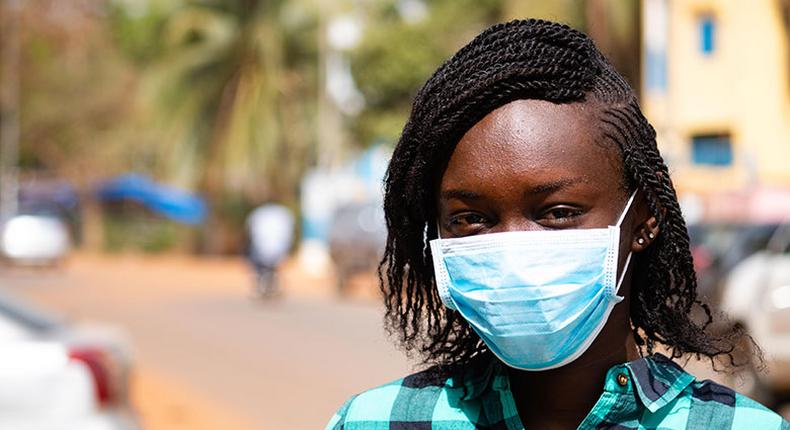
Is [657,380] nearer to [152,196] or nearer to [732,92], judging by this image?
[732,92]

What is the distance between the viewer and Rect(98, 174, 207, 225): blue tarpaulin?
43219mm

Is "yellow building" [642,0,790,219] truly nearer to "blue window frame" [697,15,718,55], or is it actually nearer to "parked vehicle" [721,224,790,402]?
"blue window frame" [697,15,718,55]

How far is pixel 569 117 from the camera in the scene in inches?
67.9

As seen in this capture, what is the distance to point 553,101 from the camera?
172cm

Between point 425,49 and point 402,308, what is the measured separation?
94.9ft

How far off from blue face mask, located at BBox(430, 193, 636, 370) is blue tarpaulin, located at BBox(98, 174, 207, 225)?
136 feet

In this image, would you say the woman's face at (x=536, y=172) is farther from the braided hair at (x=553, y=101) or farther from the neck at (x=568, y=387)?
the neck at (x=568, y=387)

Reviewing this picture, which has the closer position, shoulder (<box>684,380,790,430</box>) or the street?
shoulder (<box>684,380,790,430</box>)

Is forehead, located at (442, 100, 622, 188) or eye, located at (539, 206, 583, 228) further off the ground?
forehead, located at (442, 100, 622, 188)

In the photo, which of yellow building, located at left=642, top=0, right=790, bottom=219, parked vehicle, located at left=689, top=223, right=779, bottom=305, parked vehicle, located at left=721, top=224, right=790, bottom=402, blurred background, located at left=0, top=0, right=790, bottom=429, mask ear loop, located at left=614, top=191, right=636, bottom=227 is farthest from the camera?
yellow building, located at left=642, top=0, right=790, bottom=219

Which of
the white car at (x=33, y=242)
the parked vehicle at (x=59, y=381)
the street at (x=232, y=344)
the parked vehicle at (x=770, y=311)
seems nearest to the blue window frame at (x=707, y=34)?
the street at (x=232, y=344)

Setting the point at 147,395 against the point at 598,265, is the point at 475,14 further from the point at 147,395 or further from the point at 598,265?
the point at 598,265

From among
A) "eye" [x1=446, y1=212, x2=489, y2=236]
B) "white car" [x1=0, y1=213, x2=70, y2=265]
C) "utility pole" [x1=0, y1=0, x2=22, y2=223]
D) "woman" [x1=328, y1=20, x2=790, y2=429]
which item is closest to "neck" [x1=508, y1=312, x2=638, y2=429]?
"woman" [x1=328, y1=20, x2=790, y2=429]

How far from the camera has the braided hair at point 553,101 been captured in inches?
68.2
